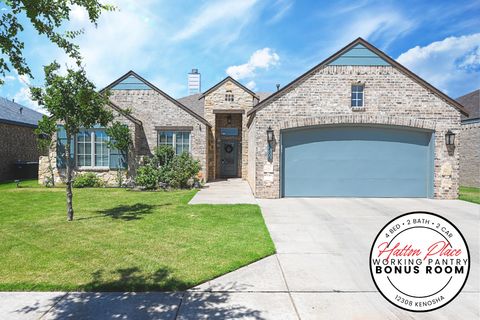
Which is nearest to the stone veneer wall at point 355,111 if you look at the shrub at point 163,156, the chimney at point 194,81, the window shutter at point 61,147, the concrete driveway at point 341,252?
the concrete driveway at point 341,252

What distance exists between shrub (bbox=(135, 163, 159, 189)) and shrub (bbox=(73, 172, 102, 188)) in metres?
2.33

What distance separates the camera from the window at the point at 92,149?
556 inches

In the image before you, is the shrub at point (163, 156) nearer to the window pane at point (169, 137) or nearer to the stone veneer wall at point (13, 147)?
the window pane at point (169, 137)

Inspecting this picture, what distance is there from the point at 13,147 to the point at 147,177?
1169 cm

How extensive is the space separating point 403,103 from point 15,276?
12.7m

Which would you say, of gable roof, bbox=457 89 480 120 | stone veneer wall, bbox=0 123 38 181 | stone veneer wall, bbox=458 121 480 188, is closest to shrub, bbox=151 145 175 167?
stone veneer wall, bbox=0 123 38 181

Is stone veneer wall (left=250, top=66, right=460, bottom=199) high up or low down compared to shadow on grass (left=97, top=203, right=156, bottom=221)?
up

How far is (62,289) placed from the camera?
12.2ft

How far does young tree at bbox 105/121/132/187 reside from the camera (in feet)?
44.8

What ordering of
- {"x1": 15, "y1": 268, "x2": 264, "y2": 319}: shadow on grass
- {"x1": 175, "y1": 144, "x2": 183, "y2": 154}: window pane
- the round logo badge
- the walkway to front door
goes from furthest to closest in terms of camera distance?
{"x1": 175, "y1": 144, "x2": 183, "y2": 154}: window pane < the walkway to front door < {"x1": 15, "y1": 268, "x2": 264, "y2": 319}: shadow on grass < the round logo badge

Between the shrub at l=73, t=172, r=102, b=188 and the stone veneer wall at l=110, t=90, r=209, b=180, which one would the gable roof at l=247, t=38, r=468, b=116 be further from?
the shrub at l=73, t=172, r=102, b=188

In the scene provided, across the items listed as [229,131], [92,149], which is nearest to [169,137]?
[92,149]

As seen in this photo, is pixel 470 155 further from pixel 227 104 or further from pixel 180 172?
pixel 180 172

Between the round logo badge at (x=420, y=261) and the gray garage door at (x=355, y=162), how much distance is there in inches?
311
